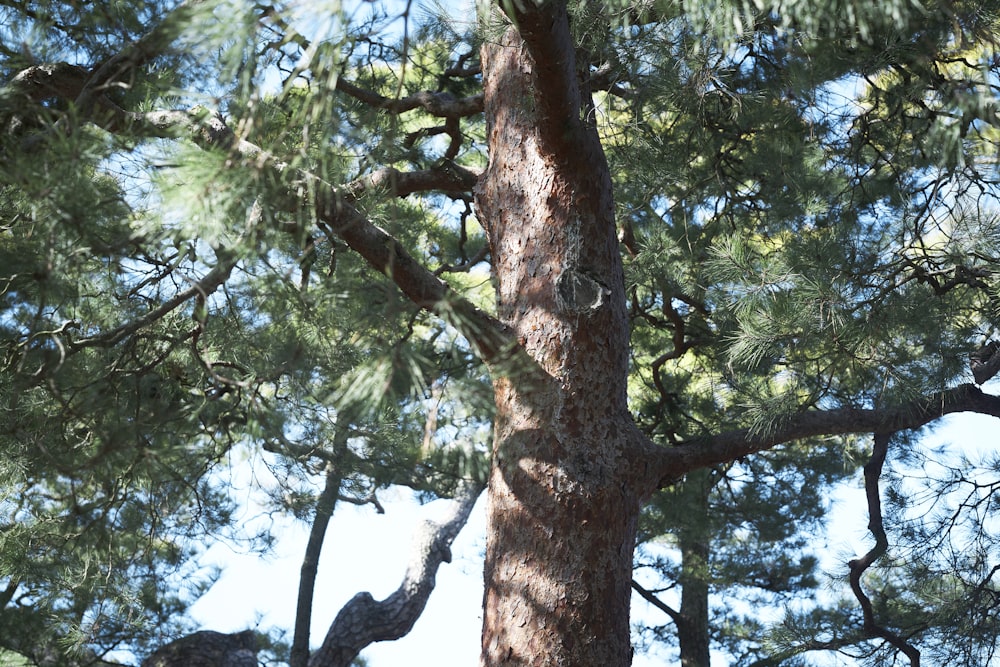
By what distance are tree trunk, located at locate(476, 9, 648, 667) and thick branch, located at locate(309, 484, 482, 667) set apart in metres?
2.57

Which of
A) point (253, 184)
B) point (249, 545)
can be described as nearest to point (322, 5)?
point (253, 184)

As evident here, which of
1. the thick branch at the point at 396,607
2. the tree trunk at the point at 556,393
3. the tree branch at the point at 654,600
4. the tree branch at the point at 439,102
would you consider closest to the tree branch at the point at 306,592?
the thick branch at the point at 396,607

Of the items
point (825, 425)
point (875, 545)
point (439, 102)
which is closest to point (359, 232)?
point (439, 102)

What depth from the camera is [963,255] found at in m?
2.20

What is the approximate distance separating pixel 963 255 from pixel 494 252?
1084mm

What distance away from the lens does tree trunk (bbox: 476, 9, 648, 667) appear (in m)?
1.73

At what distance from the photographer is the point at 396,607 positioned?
15.7 ft

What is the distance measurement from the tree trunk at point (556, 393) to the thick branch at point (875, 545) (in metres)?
1.16

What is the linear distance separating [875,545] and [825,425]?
0.73 m

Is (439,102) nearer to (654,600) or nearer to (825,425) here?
(825,425)

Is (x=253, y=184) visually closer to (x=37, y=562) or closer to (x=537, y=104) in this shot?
(x=537, y=104)

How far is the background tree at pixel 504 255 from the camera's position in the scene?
1247mm

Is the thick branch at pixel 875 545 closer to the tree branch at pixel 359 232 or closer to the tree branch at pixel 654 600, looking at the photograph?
the tree branch at pixel 654 600

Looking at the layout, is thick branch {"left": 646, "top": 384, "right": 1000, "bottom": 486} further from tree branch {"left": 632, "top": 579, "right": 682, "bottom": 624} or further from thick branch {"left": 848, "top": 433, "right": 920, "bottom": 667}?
tree branch {"left": 632, "top": 579, "right": 682, "bottom": 624}
